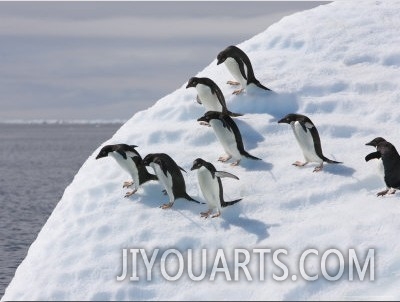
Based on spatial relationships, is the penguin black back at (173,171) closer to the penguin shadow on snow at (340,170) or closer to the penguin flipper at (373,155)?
the penguin shadow on snow at (340,170)

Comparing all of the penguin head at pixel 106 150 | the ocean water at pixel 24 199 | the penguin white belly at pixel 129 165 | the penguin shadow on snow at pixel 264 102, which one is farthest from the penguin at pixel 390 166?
the ocean water at pixel 24 199

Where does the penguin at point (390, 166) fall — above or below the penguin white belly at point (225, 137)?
below

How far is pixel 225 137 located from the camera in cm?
1524

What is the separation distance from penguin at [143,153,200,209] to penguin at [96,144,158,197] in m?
0.34

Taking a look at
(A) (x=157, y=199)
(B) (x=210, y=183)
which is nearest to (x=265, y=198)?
(B) (x=210, y=183)

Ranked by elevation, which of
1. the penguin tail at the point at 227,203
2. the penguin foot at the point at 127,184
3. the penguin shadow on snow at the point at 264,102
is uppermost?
the penguin shadow on snow at the point at 264,102

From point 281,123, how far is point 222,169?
→ 197 centimetres

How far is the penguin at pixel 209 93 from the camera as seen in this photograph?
53.3 ft

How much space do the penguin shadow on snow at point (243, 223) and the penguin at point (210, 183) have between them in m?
0.16

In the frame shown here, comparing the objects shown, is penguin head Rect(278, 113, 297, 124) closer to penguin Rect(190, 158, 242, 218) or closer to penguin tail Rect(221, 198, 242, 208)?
penguin Rect(190, 158, 242, 218)

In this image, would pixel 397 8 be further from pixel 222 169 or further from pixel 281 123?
pixel 222 169

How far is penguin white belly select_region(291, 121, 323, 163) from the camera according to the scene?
14.9 meters

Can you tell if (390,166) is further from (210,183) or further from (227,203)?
(210,183)

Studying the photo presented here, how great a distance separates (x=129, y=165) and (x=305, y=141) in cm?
325
